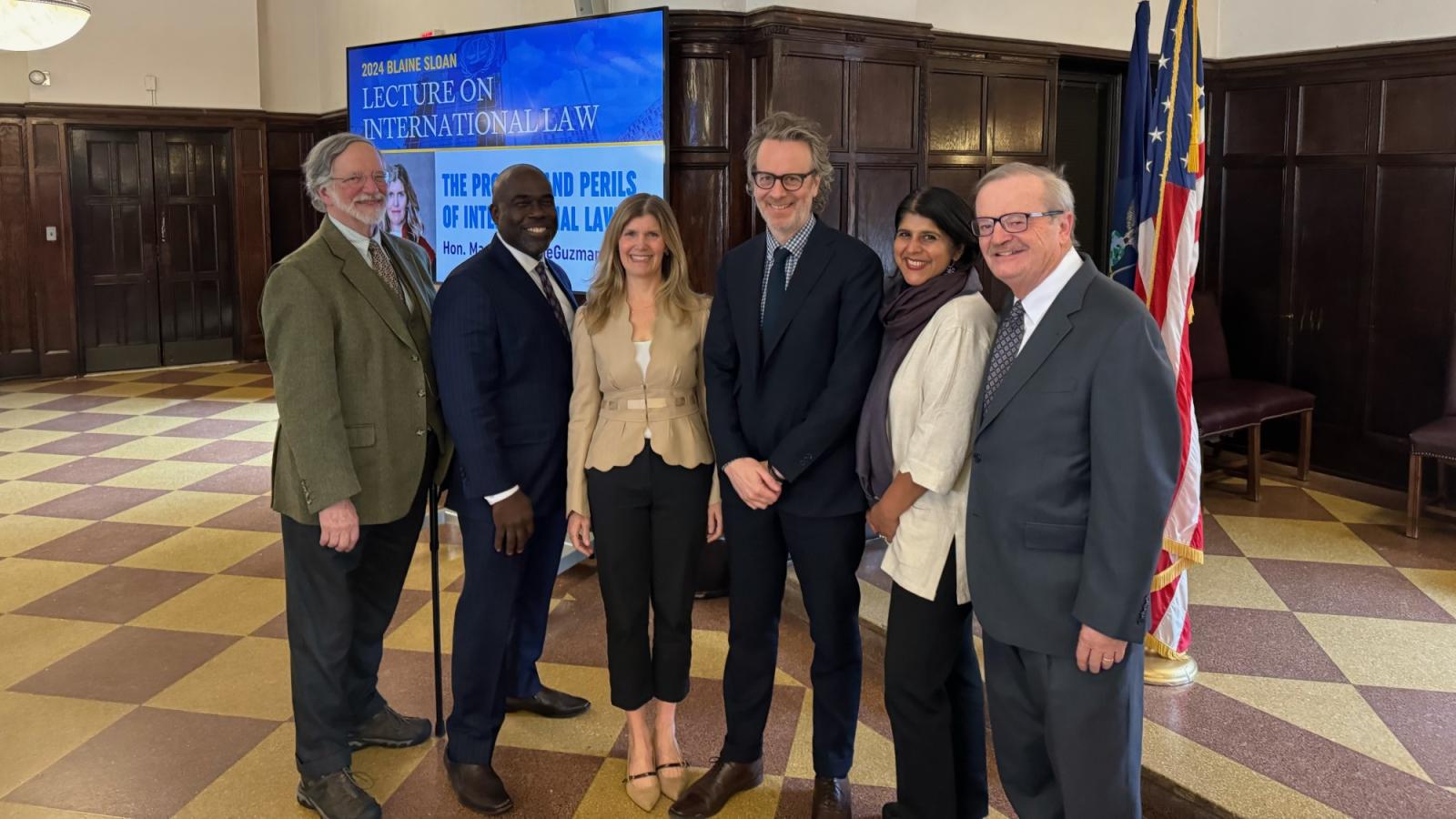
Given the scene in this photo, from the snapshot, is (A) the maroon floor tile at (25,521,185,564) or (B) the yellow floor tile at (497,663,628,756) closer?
(B) the yellow floor tile at (497,663,628,756)

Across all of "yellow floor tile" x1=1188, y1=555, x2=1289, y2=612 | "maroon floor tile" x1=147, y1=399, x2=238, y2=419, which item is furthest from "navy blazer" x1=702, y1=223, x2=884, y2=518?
"maroon floor tile" x1=147, y1=399, x2=238, y2=419

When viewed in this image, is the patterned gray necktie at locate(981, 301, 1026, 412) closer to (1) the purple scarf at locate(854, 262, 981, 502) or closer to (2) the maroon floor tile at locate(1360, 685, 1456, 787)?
(1) the purple scarf at locate(854, 262, 981, 502)

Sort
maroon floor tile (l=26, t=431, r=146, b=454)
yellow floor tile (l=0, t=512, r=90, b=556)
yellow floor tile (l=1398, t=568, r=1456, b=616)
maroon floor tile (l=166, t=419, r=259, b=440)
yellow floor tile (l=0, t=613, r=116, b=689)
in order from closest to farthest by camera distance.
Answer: yellow floor tile (l=0, t=613, r=116, b=689)
yellow floor tile (l=1398, t=568, r=1456, b=616)
yellow floor tile (l=0, t=512, r=90, b=556)
maroon floor tile (l=26, t=431, r=146, b=454)
maroon floor tile (l=166, t=419, r=259, b=440)

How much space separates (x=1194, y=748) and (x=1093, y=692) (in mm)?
1178

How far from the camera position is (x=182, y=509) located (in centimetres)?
598

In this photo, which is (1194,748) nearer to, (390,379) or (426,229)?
(390,379)

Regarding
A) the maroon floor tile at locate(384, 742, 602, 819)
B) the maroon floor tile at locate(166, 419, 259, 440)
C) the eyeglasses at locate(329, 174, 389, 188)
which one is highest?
the eyeglasses at locate(329, 174, 389, 188)

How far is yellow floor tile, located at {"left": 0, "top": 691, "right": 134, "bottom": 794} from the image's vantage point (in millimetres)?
3213

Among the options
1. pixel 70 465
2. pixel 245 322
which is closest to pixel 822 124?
pixel 70 465

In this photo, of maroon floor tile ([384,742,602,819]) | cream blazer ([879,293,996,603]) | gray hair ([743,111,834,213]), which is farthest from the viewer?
maroon floor tile ([384,742,602,819])

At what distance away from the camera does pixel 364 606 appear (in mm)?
3242

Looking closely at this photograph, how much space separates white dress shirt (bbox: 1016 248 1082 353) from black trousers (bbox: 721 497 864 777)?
0.79m

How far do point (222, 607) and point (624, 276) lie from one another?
2710 mm

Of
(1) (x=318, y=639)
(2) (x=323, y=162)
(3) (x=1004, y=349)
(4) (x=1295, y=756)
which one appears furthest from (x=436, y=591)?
(4) (x=1295, y=756)
